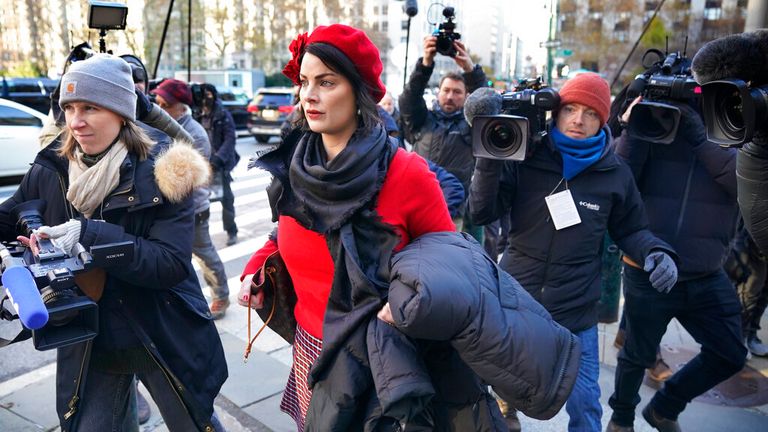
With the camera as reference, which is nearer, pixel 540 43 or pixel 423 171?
pixel 423 171

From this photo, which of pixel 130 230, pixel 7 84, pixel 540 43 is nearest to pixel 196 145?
pixel 130 230

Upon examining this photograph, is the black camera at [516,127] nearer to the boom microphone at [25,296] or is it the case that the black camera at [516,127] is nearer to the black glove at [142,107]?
the boom microphone at [25,296]

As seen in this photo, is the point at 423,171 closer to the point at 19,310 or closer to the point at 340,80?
the point at 340,80

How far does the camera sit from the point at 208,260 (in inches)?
189

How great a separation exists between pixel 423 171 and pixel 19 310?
117cm

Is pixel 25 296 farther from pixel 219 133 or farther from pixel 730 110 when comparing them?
pixel 219 133

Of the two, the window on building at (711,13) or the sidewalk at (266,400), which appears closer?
the sidewalk at (266,400)

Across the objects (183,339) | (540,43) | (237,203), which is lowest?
(237,203)

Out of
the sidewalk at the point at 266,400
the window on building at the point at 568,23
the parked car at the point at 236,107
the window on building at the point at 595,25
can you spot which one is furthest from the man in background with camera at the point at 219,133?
the window on building at the point at 595,25

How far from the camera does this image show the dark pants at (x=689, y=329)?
291 centimetres

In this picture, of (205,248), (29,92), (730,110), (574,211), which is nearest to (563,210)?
(574,211)

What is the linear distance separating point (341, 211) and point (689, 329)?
7.41ft

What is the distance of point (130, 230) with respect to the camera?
2.23 m

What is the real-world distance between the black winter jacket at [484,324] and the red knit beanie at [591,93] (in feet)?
4.82
